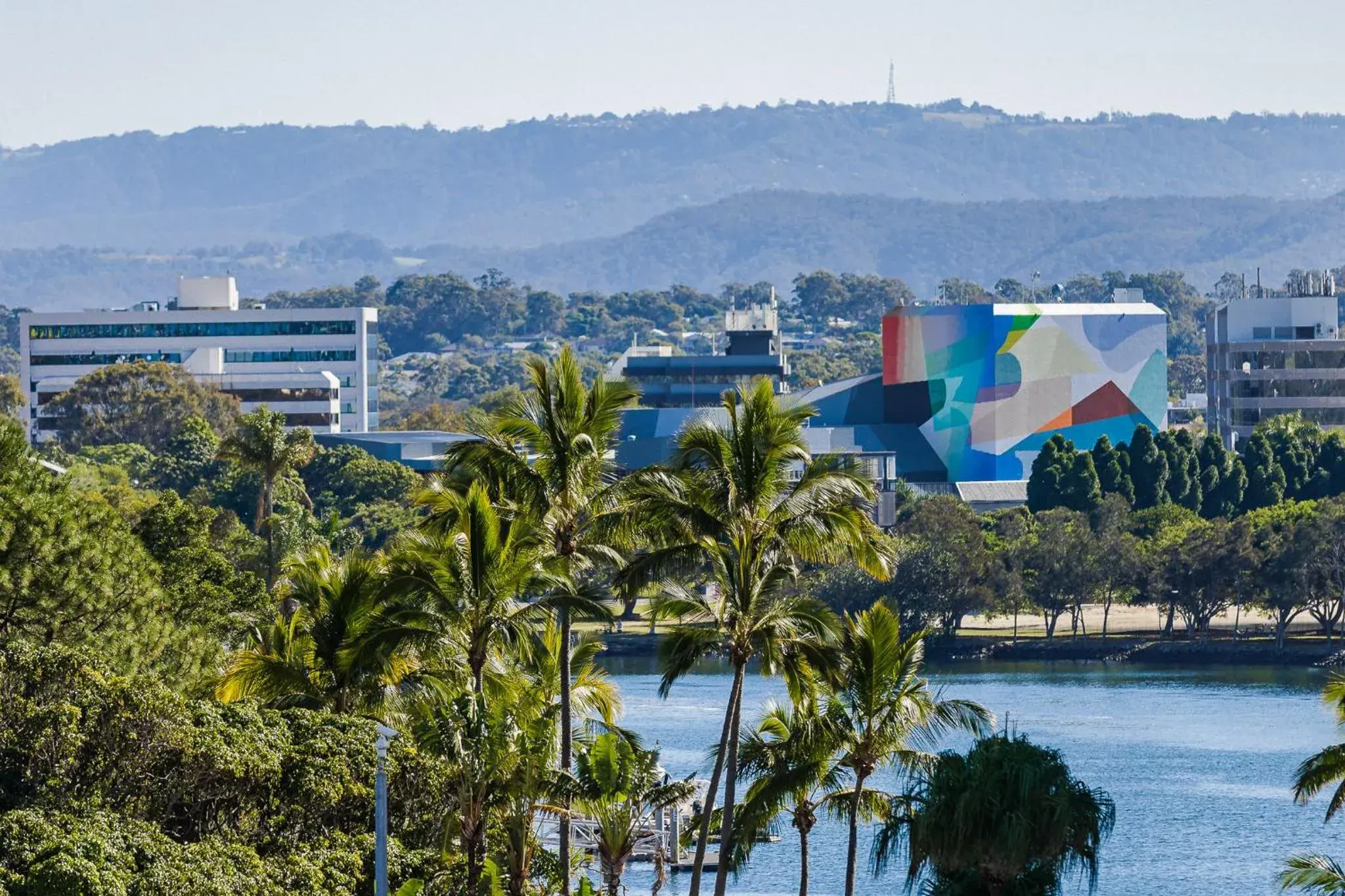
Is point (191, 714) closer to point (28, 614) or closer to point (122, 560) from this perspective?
point (28, 614)

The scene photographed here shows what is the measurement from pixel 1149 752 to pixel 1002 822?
167 ft

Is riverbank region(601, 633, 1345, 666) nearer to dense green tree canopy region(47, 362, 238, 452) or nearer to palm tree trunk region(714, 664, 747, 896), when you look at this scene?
dense green tree canopy region(47, 362, 238, 452)

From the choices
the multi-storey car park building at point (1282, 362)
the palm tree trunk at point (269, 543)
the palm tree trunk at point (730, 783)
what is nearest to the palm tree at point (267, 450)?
the palm tree trunk at point (269, 543)

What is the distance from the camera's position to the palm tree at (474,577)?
123ft

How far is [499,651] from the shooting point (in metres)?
40.2

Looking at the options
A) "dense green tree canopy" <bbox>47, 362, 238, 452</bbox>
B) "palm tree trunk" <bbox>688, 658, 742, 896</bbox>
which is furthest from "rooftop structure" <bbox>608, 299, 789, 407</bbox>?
"palm tree trunk" <bbox>688, 658, 742, 896</bbox>

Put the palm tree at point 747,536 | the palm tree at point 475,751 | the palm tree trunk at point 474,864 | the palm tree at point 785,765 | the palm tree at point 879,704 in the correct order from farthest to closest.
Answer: the palm tree at point 785,765 < the palm tree at point 879,704 < the palm tree at point 747,536 < the palm tree trunk at point 474,864 < the palm tree at point 475,751

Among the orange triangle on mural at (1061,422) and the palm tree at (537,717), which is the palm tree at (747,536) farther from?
the orange triangle on mural at (1061,422)

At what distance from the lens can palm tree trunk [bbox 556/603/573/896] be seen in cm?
3925

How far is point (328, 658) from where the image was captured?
41938 millimetres

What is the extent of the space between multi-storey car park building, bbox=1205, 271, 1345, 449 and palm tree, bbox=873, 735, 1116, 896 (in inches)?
5290

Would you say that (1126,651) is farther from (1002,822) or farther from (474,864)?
(474,864)

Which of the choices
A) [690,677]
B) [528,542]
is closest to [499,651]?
[528,542]

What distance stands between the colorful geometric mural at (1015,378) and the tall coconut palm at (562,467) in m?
131
